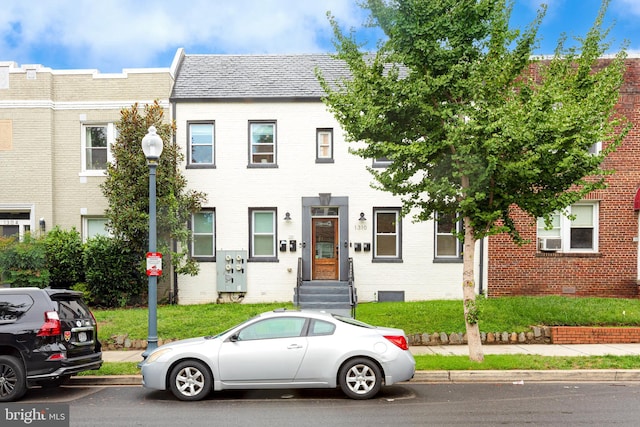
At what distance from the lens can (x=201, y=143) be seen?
17.0 metres

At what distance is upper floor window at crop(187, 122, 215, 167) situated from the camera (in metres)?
17.0

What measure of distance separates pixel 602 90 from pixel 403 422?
6.70 metres

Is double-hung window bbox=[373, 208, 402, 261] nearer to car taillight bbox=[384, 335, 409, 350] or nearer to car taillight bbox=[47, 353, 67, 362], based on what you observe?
car taillight bbox=[384, 335, 409, 350]

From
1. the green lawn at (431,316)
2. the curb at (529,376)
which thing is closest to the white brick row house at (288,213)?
the green lawn at (431,316)

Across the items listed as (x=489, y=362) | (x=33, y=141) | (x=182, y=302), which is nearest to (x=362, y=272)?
(x=182, y=302)

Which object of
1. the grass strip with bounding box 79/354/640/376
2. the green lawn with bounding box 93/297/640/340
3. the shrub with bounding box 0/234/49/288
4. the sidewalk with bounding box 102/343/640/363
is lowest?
the sidewalk with bounding box 102/343/640/363

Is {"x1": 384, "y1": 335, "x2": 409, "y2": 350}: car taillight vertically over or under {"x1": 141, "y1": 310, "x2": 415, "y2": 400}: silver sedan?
over

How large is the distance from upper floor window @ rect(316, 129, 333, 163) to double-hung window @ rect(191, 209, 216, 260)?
12.8 ft

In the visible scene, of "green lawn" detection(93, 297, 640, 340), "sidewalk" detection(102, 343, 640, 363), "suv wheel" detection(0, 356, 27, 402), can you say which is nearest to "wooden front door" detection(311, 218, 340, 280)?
"green lawn" detection(93, 297, 640, 340)

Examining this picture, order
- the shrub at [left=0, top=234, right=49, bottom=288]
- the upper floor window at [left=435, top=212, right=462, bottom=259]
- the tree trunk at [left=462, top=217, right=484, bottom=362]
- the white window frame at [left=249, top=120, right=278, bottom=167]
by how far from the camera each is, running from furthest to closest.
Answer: the white window frame at [left=249, top=120, right=278, bottom=167], the upper floor window at [left=435, top=212, right=462, bottom=259], the shrub at [left=0, top=234, right=49, bottom=288], the tree trunk at [left=462, top=217, right=484, bottom=362]

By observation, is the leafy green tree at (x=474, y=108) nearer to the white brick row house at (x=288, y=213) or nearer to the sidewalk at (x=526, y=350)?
the sidewalk at (x=526, y=350)

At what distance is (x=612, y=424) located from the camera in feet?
22.2

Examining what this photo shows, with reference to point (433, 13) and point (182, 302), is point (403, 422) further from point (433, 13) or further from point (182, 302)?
point (182, 302)

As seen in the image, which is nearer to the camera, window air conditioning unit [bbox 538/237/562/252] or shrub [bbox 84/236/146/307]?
shrub [bbox 84/236/146/307]
